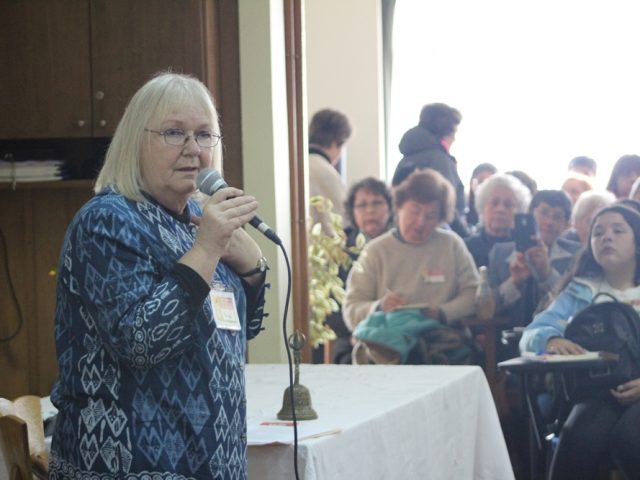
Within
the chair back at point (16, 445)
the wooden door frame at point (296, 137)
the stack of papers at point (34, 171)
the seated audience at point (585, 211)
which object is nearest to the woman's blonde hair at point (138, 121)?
the chair back at point (16, 445)

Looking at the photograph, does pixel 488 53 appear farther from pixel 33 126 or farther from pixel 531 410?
pixel 33 126

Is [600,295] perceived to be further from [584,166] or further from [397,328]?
[397,328]

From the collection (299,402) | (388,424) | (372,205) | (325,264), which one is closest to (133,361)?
(299,402)

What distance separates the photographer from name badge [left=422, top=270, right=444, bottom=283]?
16.7 feet

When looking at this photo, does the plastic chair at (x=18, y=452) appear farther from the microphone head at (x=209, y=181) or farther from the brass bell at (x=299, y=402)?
the microphone head at (x=209, y=181)

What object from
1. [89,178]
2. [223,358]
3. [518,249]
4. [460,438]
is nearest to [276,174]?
[89,178]

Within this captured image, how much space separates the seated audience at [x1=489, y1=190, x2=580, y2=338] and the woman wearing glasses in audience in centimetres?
322

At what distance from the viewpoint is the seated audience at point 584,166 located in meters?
4.87

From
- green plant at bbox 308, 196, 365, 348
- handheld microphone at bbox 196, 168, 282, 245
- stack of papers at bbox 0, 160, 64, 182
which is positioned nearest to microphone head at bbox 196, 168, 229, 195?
handheld microphone at bbox 196, 168, 282, 245

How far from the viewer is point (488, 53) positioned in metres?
5.07

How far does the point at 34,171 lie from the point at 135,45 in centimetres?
60

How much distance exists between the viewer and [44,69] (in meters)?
4.38

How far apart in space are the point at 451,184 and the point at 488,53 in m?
0.60

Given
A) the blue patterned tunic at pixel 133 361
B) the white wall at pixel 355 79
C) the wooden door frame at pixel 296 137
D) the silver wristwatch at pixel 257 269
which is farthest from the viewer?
the white wall at pixel 355 79
